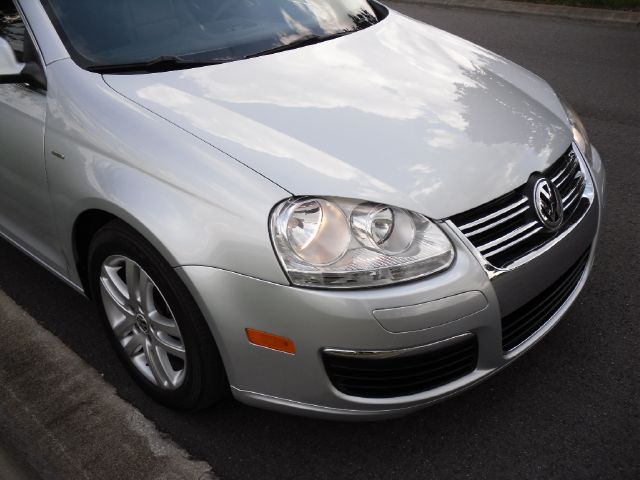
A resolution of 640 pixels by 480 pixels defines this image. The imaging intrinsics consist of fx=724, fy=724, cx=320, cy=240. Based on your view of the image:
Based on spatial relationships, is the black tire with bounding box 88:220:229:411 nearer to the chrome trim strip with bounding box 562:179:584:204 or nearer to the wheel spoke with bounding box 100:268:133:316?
the wheel spoke with bounding box 100:268:133:316

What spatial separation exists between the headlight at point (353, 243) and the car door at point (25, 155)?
1.10m

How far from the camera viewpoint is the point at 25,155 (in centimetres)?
271

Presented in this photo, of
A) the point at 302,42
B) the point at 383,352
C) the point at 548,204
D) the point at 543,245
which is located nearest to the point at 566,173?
the point at 548,204

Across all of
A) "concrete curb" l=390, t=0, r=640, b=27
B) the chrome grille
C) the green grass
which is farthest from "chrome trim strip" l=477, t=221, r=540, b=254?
the green grass

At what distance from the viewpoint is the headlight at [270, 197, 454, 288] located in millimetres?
2043

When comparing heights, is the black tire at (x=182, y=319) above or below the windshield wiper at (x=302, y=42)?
below

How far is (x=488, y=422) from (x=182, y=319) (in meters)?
1.11

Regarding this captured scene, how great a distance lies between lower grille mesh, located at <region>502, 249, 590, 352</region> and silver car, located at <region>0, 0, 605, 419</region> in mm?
12

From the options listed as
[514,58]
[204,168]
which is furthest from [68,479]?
[514,58]

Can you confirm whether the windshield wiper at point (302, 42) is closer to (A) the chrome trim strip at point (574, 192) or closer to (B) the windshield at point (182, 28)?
(B) the windshield at point (182, 28)

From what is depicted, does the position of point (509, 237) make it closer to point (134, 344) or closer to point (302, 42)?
point (302, 42)

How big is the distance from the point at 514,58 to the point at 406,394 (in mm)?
5552

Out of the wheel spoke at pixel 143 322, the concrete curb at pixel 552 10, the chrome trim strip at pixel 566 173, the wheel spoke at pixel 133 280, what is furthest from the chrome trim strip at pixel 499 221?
the concrete curb at pixel 552 10

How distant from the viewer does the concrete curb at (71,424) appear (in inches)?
94.5
